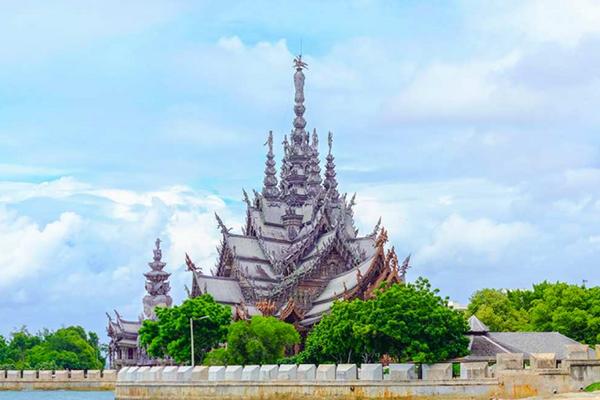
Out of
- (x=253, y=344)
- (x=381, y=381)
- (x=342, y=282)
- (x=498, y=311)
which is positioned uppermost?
(x=342, y=282)

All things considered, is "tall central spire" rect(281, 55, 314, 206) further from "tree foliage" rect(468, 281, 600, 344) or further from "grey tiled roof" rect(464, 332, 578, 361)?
"grey tiled roof" rect(464, 332, 578, 361)

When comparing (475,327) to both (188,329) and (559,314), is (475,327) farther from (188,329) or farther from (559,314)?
(188,329)

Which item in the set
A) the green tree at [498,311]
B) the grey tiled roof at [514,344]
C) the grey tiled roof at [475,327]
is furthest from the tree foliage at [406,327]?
the green tree at [498,311]

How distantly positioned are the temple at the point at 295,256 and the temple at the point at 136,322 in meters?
9.51

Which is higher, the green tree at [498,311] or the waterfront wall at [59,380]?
the green tree at [498,311]

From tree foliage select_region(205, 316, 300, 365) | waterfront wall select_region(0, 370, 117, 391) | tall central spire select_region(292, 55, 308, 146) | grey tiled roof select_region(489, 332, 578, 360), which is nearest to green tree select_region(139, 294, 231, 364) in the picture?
tree foliage select_region(205, 316, 300, 365)

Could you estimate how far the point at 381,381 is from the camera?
47.8 meters

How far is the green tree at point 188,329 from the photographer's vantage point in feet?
212

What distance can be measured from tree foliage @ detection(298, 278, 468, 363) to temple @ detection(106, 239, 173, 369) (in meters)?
40.8

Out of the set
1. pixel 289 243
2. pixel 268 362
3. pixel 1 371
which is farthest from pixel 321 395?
pixel 1 371

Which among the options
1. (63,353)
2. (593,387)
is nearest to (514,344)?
(593,387)

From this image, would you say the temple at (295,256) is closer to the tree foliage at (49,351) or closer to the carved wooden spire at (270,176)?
the carved wooden spire at (270,176)

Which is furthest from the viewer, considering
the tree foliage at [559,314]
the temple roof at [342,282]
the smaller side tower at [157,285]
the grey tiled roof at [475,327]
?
the smaller side tower at [157,285]

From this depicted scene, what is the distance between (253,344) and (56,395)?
22813mm
